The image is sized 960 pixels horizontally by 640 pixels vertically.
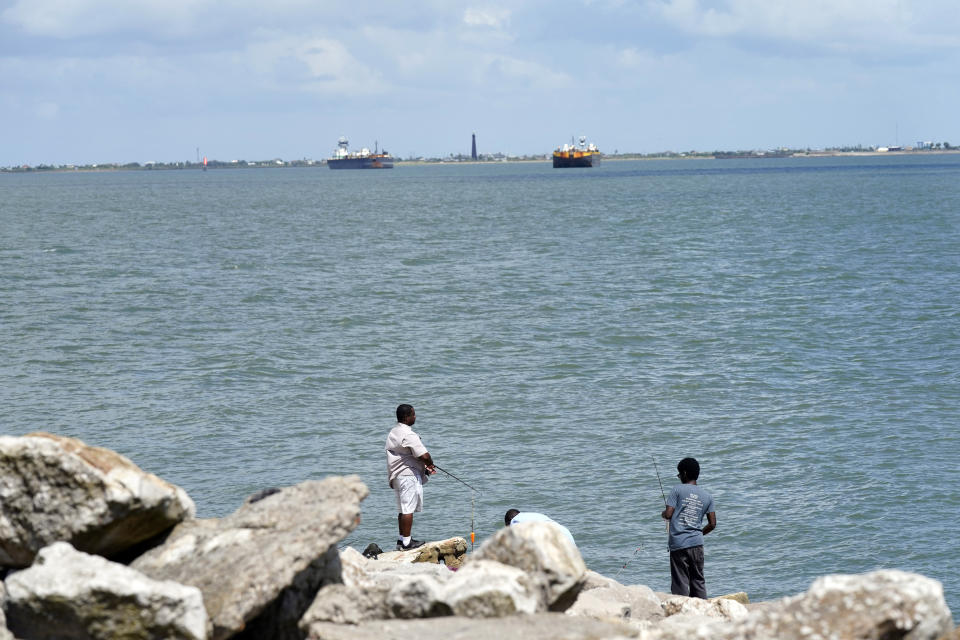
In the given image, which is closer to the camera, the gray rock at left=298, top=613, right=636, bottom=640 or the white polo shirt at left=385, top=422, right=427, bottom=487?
the gray rock at left=298, top=613, right=636, bottom=640

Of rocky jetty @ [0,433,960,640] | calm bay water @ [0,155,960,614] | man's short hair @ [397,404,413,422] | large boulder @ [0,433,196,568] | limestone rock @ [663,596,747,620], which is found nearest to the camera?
rocky jetty @ [0,433,960,640]

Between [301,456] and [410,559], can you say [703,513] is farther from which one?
[301,456]

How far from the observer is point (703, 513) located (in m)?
10.6

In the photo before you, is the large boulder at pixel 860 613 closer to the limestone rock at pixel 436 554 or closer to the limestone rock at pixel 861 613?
the limestone rock at pixel 861 613

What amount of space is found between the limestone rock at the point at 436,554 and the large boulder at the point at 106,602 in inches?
224

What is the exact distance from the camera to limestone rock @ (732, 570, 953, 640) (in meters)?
5.44

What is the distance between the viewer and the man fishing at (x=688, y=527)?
10492mm

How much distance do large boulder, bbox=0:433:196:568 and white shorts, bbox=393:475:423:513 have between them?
5273mm

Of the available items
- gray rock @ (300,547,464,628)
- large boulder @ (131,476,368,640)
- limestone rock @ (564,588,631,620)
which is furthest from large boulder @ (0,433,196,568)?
limestone rock @ (564,588,631,620)

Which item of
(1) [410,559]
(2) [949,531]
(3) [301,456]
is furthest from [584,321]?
(1) [410,559]

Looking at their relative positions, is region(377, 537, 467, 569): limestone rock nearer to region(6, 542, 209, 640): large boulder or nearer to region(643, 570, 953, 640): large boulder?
region(6, 542, 209, 640): large boulder

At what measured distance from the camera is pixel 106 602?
19.6 feet

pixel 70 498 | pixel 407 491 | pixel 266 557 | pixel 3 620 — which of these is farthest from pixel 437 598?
pixel 407 491

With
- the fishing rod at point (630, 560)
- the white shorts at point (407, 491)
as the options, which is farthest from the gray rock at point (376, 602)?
the fishing rod at point (630, 560)
